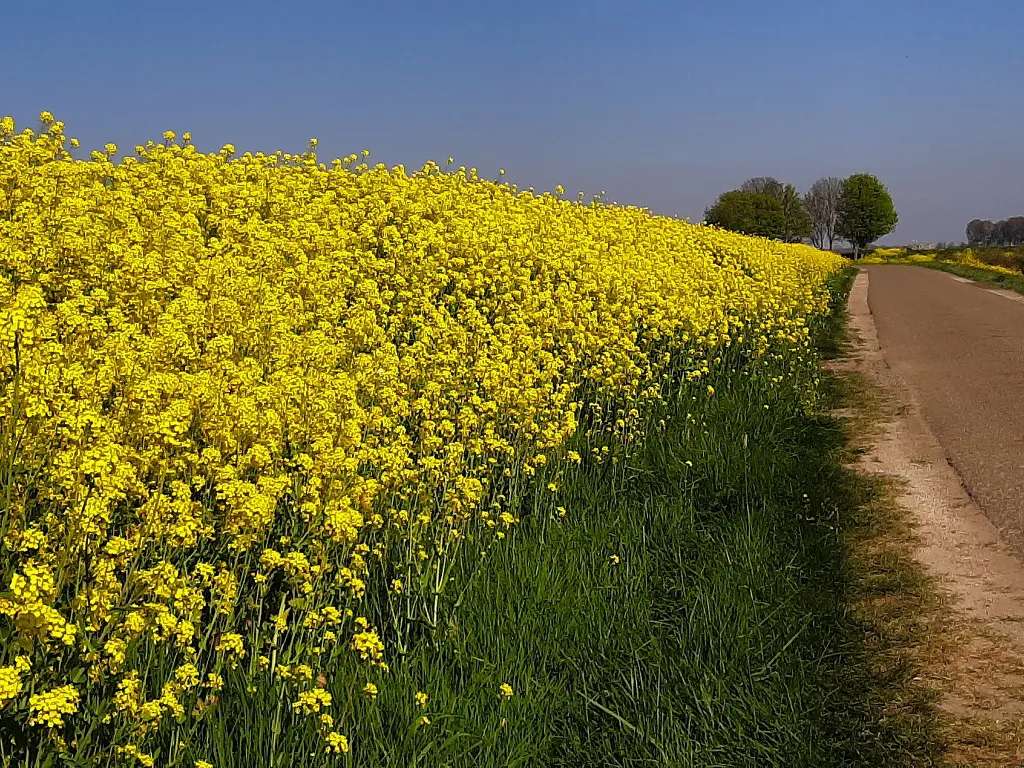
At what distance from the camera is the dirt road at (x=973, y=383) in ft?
20.3

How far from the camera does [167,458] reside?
12.4 feet

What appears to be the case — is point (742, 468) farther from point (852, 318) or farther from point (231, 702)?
point (852, 318)

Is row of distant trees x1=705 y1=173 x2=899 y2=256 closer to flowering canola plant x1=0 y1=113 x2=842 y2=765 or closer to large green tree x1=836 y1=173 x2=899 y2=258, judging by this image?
large green tree x1=836 y1=173 x2=899 y2=258

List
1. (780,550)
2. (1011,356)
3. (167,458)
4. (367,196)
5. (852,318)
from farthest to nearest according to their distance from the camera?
1. (852,318)
2. (1011,356)
3. (367,196)
4. (780,550)
5. (167,458)

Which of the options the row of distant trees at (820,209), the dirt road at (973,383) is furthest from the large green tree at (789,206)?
the dirt road at (973,383)

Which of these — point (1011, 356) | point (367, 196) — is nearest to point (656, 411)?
point (367, 196)

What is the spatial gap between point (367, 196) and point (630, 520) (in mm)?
5813

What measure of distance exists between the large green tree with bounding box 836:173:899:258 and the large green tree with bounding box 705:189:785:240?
77.7 feet

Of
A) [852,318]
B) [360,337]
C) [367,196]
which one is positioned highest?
[367,196]

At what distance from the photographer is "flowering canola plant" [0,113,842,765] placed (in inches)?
124

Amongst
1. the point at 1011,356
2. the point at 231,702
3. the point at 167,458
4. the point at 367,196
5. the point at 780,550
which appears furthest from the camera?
the point at 1011,356

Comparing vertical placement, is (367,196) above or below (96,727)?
above

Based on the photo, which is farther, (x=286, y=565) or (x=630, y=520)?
(x=630, y=520)

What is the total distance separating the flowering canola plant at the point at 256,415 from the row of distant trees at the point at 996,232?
156535 millimetres
